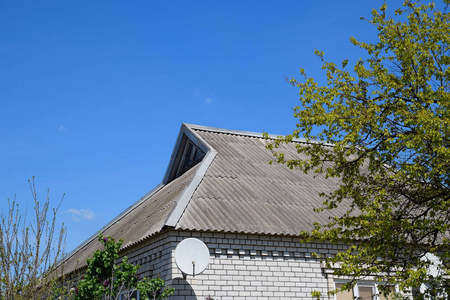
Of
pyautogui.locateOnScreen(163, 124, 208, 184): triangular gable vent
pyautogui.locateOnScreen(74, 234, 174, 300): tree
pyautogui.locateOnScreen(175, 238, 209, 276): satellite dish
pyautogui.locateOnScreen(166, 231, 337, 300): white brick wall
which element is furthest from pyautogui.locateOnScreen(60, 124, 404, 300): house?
pyautogui.locateOnScreen(163, 124, 208, 184): triangular gable vent

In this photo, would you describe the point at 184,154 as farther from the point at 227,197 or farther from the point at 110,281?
the point at 110,281

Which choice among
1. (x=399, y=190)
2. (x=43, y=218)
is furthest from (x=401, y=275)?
(x=43, y=218)

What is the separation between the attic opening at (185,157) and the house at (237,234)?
3.75 feet

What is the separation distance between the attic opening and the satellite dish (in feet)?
19.2

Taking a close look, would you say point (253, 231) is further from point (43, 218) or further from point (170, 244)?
point (43, 218)

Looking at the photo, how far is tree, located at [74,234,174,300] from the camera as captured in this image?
1156cm

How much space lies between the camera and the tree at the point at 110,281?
1156 centimetres

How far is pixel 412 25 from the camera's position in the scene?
1149 centimetres

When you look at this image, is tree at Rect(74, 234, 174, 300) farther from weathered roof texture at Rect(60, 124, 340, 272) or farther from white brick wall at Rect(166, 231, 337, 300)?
weathered roof texture at Rect(60, 124, 340, 272)

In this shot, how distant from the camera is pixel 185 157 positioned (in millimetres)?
18766

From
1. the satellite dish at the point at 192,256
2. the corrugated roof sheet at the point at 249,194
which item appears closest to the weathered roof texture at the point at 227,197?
the corrugated roof sheet at the point at 249,194

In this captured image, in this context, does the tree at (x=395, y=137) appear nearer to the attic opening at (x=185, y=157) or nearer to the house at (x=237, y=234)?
the house at (x=237, y=234)

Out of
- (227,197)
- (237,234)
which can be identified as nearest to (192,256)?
(237,234)

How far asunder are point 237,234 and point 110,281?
3197mm
